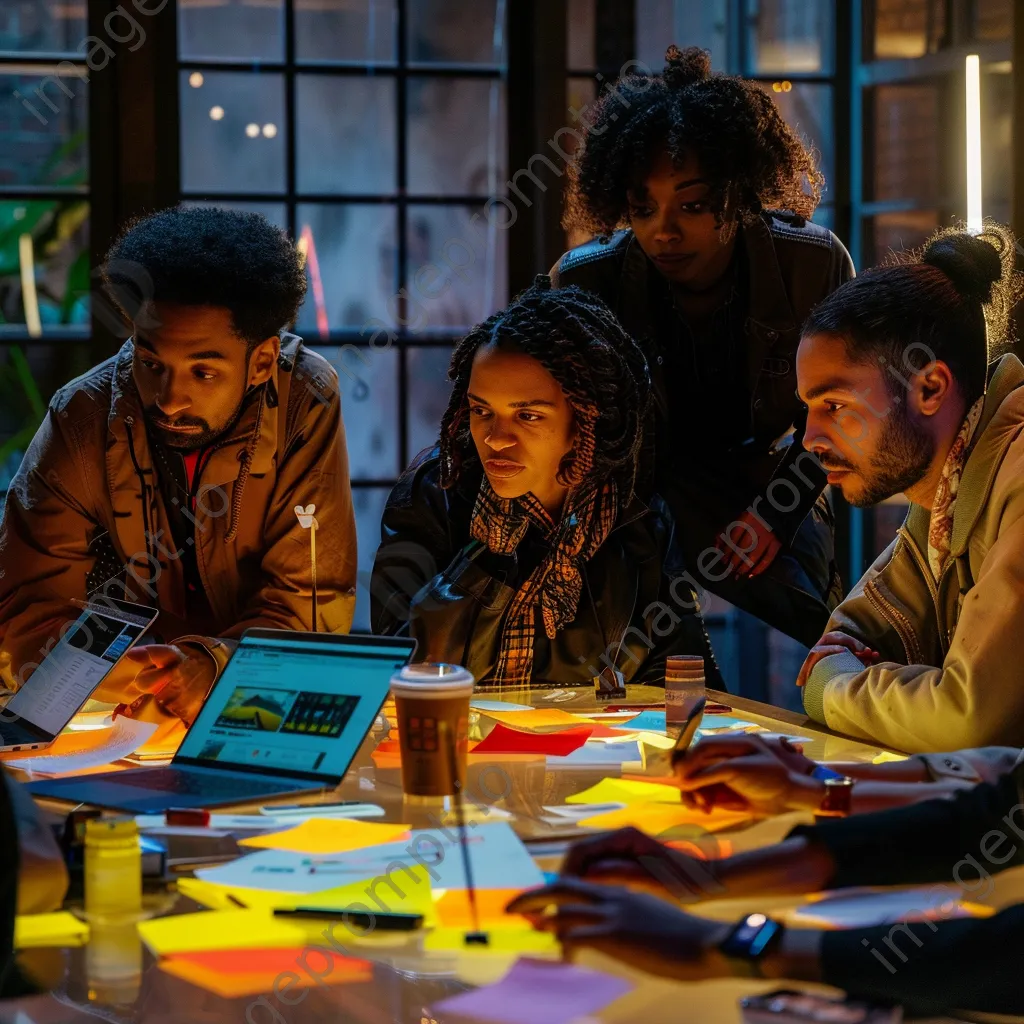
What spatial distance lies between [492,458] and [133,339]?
0.70 m

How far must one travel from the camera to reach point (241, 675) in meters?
1.97

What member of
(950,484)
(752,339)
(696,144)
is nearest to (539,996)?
(950,484)

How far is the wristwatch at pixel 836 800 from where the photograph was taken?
1.63 metres

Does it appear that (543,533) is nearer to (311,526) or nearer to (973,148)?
(311,526)

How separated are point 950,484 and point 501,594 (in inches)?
35.3

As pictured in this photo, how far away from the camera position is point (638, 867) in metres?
1.36

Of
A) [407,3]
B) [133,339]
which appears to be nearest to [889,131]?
[407,3]

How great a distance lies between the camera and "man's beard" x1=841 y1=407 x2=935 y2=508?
2.29 metres

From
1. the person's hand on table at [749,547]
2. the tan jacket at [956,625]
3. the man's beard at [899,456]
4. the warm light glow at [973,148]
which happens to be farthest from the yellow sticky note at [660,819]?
the warm light glow at [973,148]

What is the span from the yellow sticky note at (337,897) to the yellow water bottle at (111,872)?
60mm

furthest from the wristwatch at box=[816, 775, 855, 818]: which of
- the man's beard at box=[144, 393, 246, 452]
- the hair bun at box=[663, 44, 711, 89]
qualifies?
the hair bun at box=[663, 44, 711, 89]

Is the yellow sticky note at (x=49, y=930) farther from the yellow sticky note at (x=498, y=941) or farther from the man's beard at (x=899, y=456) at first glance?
the man's beard at (x=899, y=456)

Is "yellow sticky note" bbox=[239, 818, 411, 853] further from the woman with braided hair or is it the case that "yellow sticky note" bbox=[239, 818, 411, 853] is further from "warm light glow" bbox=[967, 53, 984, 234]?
"warm light glow" bbox=[967, 53, 984, 234]

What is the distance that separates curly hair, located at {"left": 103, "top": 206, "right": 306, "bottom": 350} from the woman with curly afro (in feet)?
2.64
